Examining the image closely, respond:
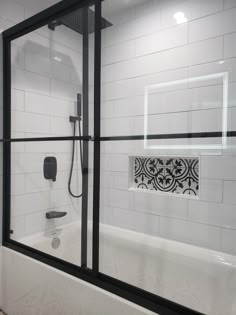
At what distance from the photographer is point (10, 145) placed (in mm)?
2002

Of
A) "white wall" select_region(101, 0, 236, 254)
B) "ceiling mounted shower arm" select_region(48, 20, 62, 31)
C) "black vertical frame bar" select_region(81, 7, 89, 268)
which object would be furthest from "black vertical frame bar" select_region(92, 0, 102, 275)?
"ceiling mounted shower arm" select_region(48, 20, 62, 31)

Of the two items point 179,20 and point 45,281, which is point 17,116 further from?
point 179,20

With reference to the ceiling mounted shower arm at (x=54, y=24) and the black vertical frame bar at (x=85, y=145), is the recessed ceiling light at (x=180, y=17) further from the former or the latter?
the ceiling mounted shower arm at (x=54, y=24)

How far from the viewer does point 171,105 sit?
2053mm

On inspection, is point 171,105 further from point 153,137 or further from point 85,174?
point 85,174

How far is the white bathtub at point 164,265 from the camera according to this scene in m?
1.61

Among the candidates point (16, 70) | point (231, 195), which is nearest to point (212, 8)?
point (231, 195)

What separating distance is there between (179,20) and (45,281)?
7.04ft

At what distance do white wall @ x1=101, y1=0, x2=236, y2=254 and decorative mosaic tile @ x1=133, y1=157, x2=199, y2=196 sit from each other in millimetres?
63

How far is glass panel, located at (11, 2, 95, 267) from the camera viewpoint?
197 centimetres

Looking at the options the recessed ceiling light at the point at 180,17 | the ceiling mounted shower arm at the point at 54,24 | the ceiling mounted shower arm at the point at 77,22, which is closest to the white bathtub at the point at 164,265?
the ceiling mounted shower arm at the point at 77,22

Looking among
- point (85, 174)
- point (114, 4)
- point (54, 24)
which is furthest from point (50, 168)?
point (114, 4)

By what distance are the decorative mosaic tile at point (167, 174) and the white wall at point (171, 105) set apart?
0.06 m

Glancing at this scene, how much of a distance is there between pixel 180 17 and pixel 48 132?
1421 millimetres
